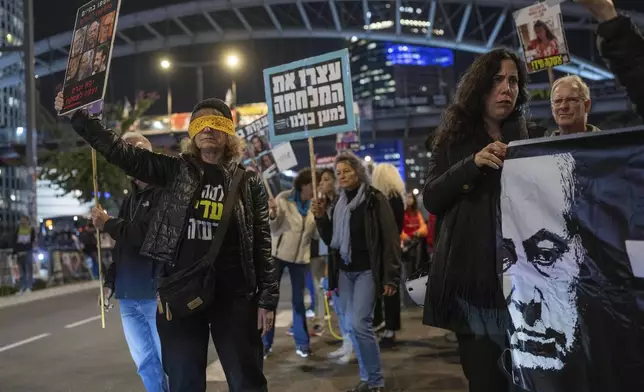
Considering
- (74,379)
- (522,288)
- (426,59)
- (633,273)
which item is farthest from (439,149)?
(426,59)

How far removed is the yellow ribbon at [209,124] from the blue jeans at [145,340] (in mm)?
1538

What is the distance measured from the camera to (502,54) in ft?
9.50

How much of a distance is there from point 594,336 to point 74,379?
5658 mm

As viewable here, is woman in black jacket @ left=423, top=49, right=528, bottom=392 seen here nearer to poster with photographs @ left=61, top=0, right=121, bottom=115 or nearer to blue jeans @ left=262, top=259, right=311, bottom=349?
poster with photographs @ left=61, top=0, right=121, bottom=115

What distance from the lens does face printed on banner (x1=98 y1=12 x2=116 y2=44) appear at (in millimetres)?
4603

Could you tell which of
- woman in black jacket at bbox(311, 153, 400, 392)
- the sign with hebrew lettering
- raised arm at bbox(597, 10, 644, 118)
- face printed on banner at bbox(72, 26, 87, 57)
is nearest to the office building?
the sign with hebrew lettering

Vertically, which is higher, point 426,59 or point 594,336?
point 426,59

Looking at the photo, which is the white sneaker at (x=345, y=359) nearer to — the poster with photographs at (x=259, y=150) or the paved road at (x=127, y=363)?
the paved road at (x=127, y=363)

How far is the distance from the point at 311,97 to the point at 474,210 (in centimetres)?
448

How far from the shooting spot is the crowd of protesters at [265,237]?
8.49 feet

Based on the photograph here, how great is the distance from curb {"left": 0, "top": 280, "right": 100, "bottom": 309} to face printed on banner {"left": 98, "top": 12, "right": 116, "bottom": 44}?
10.3 metres

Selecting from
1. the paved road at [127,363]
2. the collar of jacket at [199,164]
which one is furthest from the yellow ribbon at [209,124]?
the paved road at [127,363]

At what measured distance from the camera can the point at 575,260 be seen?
2.25 m

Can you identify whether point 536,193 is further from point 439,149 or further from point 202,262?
point 202,262
